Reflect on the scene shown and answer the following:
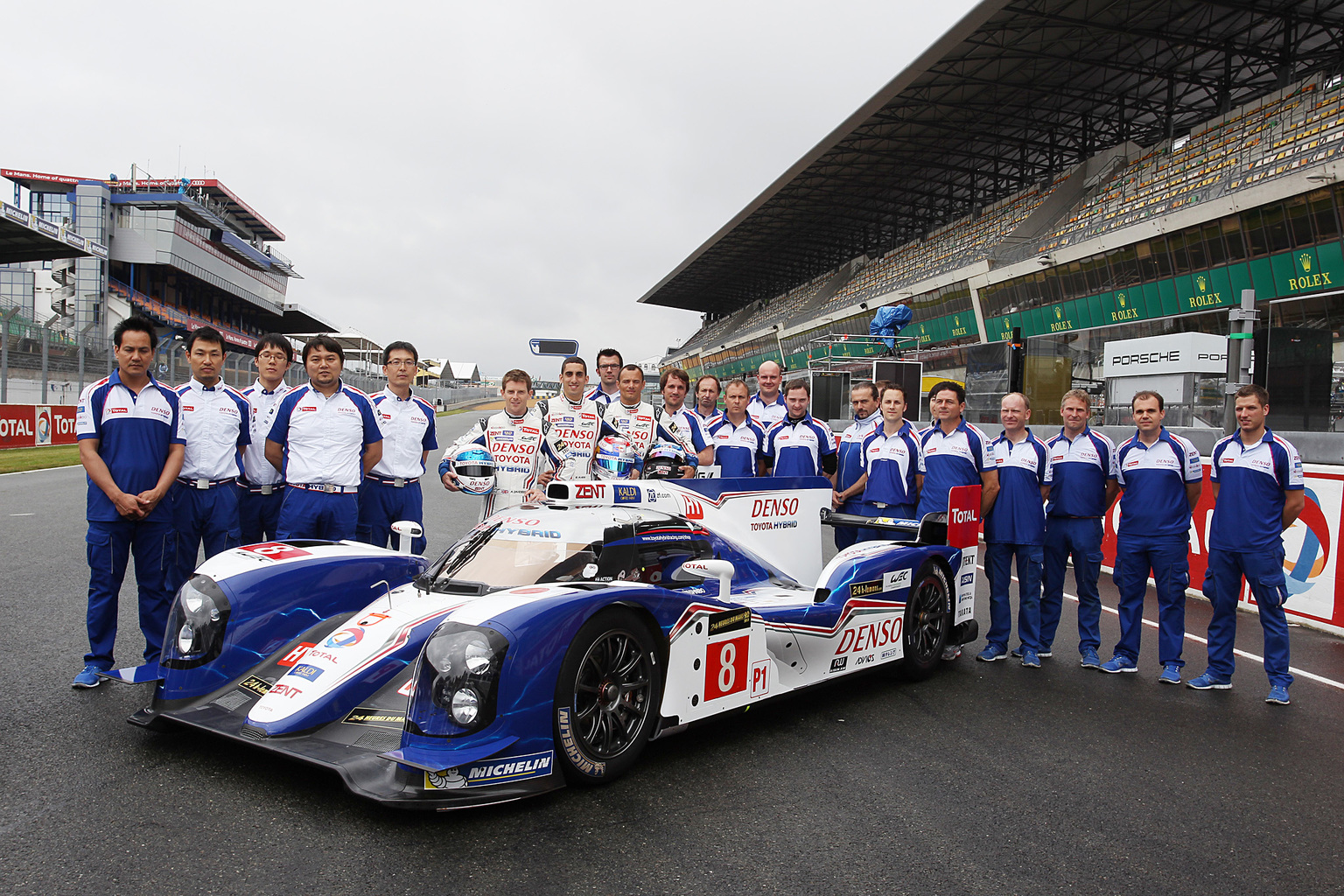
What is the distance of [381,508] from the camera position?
6.11 metres

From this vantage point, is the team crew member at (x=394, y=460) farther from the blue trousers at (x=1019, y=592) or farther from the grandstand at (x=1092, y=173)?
the grandstand at (x=1092, y=173)

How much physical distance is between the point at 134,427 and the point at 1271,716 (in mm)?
6322

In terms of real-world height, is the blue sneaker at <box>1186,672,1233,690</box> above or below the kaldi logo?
below

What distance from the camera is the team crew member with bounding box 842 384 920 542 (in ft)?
21.8

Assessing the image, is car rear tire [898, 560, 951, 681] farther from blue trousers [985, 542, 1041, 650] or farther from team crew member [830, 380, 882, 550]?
team crew member [830, 380, 882, 550]

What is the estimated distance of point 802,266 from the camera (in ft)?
221

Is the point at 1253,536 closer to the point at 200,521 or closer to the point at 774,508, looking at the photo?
the point at 774,508

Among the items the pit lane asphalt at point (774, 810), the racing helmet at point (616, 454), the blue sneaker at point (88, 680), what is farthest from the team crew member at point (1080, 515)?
the blue sneaker at point (88, 680)

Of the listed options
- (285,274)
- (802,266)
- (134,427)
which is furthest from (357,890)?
(285,274)

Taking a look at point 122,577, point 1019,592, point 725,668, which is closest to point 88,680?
point 122,577

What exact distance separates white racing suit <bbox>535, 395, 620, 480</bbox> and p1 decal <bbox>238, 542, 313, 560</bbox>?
2408 millimetres

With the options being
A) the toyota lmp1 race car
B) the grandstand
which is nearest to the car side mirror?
the toyota lmp1 race car

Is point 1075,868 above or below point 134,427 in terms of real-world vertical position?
below

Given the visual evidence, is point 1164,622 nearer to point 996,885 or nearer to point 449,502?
point 996,885
